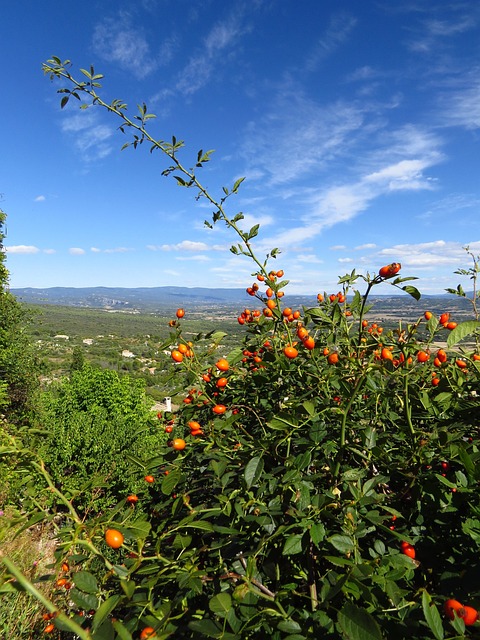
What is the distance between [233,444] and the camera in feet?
5.07

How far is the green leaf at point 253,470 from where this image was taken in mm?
1114

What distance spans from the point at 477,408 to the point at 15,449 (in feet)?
5.18

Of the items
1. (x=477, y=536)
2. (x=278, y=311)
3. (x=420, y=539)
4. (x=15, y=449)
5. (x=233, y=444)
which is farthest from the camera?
(x=278, y=311)

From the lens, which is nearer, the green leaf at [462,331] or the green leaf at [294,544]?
the green leaf at [294,544]

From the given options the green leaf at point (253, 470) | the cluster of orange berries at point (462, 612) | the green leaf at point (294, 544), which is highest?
the green leaf at point (253, 470)

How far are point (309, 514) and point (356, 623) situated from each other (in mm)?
389

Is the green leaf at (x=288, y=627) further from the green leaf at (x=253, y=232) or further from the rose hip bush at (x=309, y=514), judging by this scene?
the green leaf at (x=253, y=232)

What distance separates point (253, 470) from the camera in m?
1.14

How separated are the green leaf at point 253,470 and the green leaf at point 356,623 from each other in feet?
1.38

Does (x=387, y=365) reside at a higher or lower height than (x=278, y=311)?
lower

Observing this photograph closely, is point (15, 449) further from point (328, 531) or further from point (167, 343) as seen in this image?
point (328, 531)

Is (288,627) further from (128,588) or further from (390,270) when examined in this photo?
(390,270)

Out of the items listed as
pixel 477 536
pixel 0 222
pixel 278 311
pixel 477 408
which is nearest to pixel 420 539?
pixel 477 536

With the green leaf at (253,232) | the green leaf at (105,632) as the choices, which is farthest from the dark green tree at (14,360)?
the green leaf at (105,632)
